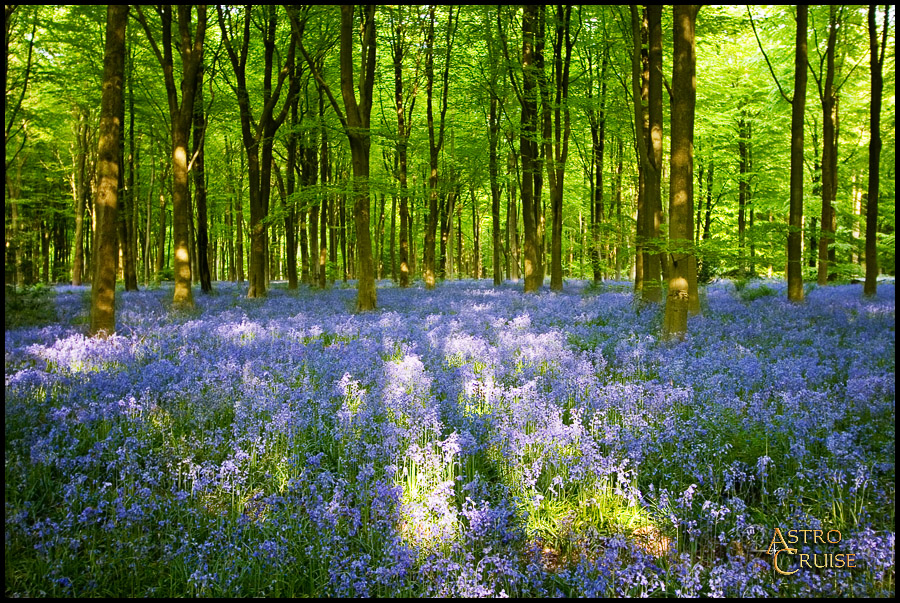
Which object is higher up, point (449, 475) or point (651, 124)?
point (651, 124)

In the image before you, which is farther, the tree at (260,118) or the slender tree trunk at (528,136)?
the slender tree trunk at (528,136)

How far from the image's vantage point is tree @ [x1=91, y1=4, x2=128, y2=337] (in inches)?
361

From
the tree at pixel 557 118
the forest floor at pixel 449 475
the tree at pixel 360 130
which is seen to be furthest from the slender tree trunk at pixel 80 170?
the forest floor at pixel 449 475

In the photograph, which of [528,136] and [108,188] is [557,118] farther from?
[108,188]

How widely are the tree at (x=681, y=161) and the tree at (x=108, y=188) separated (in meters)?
9.99

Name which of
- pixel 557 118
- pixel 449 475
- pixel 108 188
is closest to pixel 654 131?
pixel 557 118

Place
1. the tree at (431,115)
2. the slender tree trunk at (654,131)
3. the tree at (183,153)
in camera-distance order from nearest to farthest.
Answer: the slender tree trunk at (654,131) < the tree at (183,153) < the tree at (431,115)

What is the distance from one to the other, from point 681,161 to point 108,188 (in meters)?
10.6

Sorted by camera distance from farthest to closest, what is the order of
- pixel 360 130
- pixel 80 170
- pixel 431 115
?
pixel 80 170
pixel 431 115
pixel 360 130

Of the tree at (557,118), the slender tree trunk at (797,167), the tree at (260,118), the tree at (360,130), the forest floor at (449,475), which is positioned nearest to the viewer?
the forest floor at (449,475)

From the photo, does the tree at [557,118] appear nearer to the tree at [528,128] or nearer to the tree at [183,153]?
the tree at [528,128]

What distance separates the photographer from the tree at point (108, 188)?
9.18 meters

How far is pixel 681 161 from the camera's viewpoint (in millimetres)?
8992

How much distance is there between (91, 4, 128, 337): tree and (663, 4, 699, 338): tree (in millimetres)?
9990
